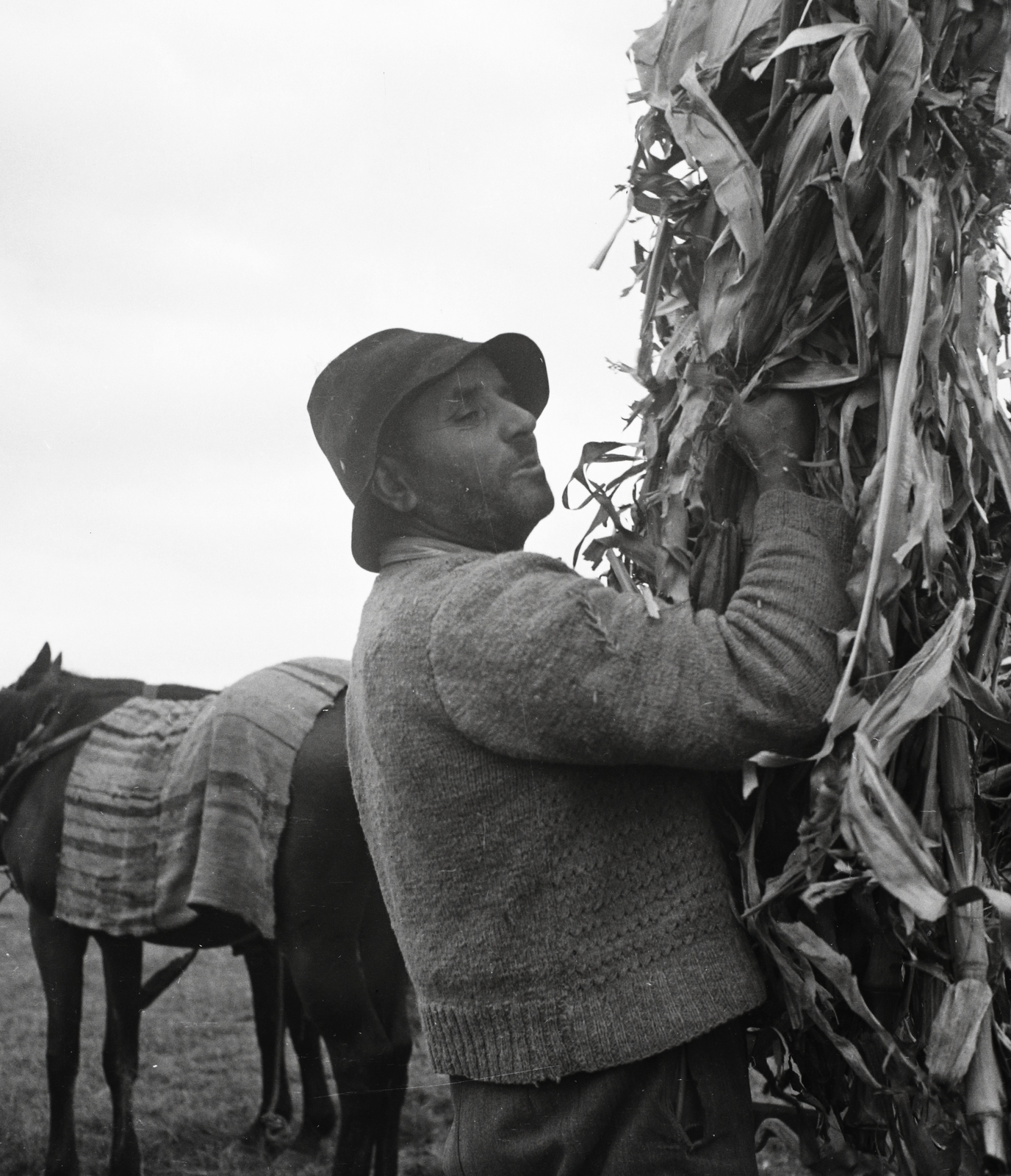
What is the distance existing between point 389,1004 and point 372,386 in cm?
202

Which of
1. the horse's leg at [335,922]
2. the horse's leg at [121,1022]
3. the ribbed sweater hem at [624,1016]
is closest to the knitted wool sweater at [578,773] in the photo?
the ribbed sweater hem at [624,1016]

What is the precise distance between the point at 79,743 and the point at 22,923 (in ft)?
2.23

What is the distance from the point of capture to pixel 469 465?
57.7 inches

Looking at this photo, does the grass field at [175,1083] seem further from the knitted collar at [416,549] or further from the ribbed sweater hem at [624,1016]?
the knitted collar at [416,549]

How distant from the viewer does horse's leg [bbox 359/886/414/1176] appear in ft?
9.67

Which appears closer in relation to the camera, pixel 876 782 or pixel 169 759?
pixel 876 782

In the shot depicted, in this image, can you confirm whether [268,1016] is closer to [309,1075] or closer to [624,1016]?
[309,1075]

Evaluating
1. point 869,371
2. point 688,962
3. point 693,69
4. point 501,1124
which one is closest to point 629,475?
point 869,371

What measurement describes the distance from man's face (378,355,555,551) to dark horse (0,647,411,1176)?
1.49 m

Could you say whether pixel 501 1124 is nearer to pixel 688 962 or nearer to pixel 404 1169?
pixel 688 962

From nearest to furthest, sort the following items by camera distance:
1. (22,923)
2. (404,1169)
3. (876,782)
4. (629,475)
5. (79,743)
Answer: (876,782), (629,475), (404,1169), (79,743), (22,923)

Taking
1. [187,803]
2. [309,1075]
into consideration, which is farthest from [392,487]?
[309,1075]

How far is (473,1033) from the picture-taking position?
1315mm

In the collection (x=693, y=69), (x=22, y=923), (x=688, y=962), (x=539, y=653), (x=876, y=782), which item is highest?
(x=693, y=69)
